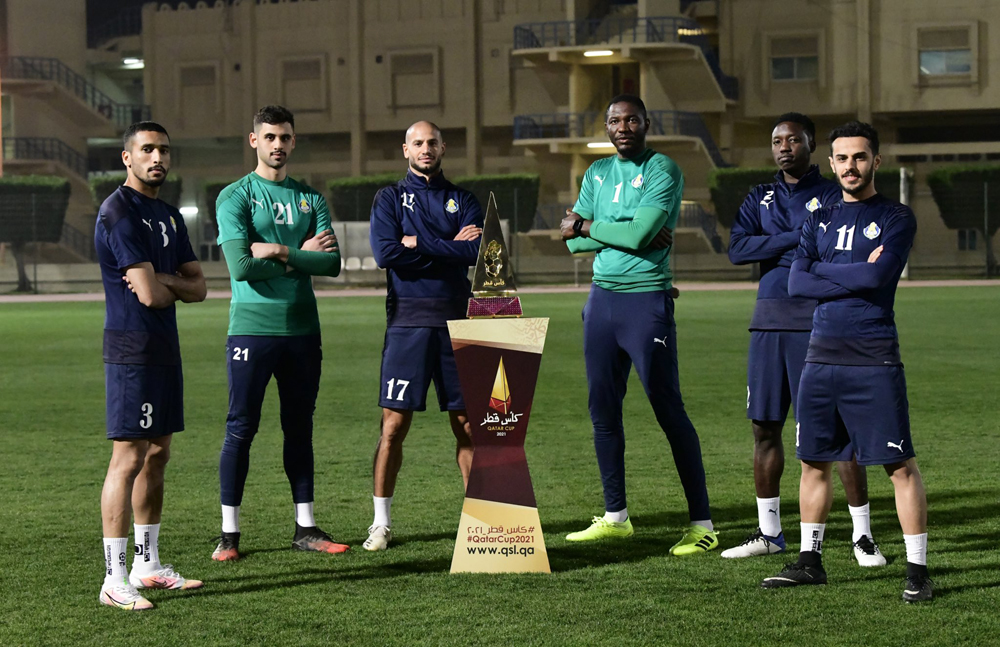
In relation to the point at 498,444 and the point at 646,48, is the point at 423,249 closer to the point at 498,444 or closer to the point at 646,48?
the point at 498,444

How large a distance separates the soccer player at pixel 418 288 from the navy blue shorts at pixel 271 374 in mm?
410

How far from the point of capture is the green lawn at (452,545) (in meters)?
5.20

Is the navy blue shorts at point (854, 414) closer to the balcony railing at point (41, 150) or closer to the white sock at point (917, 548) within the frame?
the white sock at point (917, 548)

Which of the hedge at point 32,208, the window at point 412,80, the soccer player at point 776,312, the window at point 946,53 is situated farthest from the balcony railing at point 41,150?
the soccer player at point 776,312

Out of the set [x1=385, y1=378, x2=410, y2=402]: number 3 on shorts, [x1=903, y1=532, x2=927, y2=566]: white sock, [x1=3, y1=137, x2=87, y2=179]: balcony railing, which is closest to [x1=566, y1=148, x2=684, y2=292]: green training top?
[x1=385, y1=378, x2=410, y2=402]: number 3 on shorts

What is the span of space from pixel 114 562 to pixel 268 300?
1.60 meters

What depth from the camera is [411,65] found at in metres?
55.9

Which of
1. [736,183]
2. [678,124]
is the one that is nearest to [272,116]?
[736,183]

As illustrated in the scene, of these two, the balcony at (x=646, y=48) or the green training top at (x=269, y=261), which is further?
the balcony at (x=646, y=48)

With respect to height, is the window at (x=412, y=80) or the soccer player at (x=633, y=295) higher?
the window at (x=412, y=80)

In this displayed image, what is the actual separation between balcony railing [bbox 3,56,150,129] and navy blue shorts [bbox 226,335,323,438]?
5155cm

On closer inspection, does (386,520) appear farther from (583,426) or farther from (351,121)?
(351,121)

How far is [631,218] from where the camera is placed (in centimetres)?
671

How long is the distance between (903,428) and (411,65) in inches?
2048
